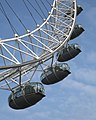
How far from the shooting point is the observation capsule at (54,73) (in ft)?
128

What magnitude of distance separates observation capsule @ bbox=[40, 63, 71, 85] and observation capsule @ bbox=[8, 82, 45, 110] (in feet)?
18.9

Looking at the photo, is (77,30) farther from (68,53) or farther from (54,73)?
(54,73)

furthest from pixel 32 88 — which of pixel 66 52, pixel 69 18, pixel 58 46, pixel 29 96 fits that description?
pixel 69 18

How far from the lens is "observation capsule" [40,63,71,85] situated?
39025 mm

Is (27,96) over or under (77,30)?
under

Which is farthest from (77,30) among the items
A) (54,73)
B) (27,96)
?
(27,96)

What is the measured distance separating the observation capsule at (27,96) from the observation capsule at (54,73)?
5.75 meters

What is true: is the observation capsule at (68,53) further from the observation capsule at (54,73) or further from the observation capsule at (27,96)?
the observation capsule at (27,96)

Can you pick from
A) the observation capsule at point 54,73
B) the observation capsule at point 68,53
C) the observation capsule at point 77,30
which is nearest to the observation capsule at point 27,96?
the observation capsule at point 54,73

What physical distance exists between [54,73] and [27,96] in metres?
7.53

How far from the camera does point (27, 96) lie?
Result: 32250 millimetres

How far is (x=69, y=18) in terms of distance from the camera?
47562mm

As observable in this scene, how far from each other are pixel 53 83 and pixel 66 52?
7.28m

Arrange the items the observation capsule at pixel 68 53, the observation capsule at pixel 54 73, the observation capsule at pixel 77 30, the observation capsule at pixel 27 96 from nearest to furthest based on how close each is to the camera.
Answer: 1. the observation capsule at pixel 27 96
2. the observation capsule at pixel 54 73
3. the observation capsule at pixel 68 53
4. the observation capsule at pixel 77 30
